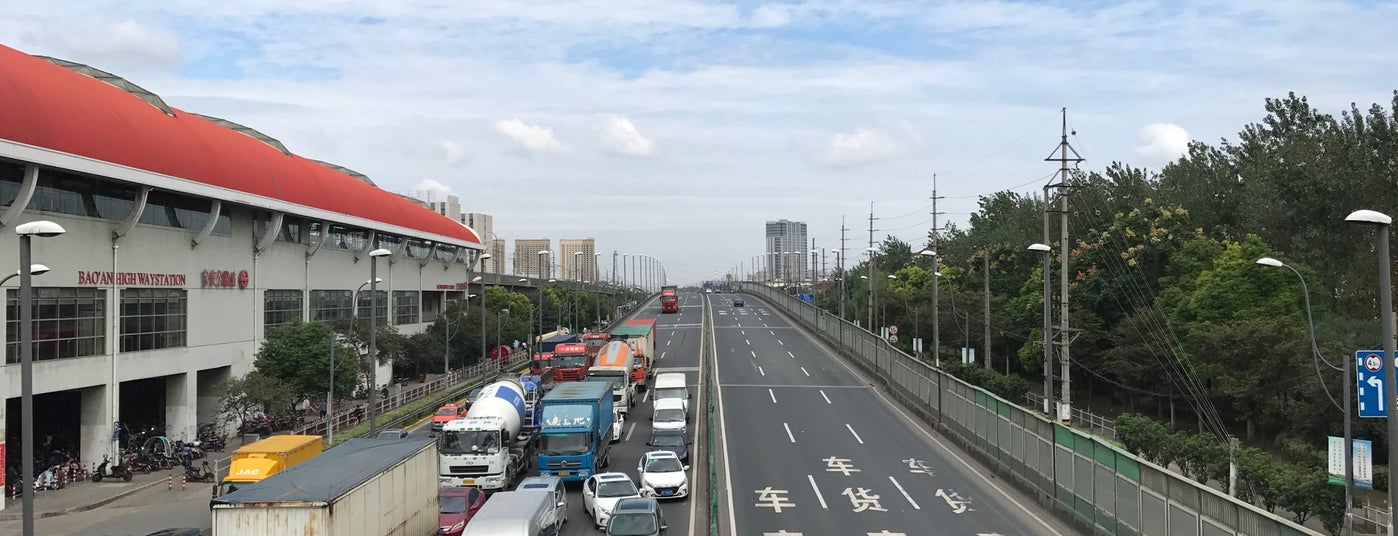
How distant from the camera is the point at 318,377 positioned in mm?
45031

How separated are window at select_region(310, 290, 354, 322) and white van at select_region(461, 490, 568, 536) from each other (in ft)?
129

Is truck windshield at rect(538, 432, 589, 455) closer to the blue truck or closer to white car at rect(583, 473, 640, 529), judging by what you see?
the blue truck

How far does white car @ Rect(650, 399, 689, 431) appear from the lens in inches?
1492

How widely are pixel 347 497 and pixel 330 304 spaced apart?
47.8 m

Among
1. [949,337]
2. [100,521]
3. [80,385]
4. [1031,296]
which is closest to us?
[100,521]

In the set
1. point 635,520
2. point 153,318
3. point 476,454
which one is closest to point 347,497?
point 635,520

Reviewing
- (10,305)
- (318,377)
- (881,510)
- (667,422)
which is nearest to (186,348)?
(318,377)

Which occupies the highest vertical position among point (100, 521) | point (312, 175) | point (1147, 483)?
point (312, 175)

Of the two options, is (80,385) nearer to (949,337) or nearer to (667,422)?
(667,422)

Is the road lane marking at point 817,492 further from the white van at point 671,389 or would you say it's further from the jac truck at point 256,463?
the jac truck at point 256,463

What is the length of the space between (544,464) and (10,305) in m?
20.2

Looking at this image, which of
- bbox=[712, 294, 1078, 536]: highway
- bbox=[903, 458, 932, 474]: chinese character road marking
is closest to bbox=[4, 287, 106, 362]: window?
bbox=[712, 294, 1078, 536]: highway

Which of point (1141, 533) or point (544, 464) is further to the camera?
point (544, 464)

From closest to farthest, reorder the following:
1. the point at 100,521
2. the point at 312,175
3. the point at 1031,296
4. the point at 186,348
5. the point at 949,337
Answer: the point at 100,521 < the point at 186,348 < the point at 312,175 < the point at 1031,296 < the point at 949,337
